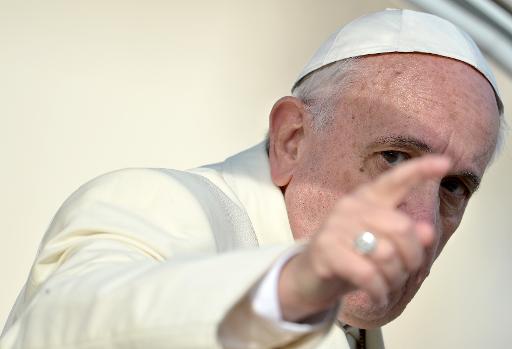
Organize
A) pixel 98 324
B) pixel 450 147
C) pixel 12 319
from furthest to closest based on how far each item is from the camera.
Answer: pixel 450 147, pixel 12 319, pixel 98 324

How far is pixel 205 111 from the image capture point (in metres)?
4.18

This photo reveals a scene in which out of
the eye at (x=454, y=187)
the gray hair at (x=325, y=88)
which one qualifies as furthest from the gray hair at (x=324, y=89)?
the eye at (x=454, y=187)

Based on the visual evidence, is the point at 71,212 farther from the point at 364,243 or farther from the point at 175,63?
the point at 175,63

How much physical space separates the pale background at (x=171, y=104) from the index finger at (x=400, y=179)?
255 cm

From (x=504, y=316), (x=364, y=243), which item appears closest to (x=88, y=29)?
(x=504, y=316)

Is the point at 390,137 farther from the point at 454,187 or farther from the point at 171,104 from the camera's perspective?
the point at 171,104

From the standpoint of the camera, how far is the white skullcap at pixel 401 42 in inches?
108

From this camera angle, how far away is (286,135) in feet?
8.80

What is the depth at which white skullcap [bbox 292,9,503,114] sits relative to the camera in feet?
8.98

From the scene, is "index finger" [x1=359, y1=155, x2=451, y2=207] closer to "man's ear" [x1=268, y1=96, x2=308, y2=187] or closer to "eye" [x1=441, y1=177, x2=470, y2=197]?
"man's ear" [x1=268, y1=96, x2=308, y2=187]

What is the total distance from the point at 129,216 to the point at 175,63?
7.17 feet

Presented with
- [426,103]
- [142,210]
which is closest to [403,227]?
[142,210]

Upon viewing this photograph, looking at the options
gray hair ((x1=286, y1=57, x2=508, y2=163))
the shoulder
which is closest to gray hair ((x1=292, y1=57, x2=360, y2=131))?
gray hair ((x1=286, y1=57, x2=508, y2=163))

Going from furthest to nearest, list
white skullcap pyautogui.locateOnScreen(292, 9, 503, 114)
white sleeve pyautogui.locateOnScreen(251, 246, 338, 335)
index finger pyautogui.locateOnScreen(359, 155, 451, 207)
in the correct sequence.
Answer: white skullcap pyautogui.locateOnScreen(292, 9, 503, 114), white sleeve pyautogui.locateOnScreen(251, 246, 338, 335), index finger pyautogui.locateOnScreen(359, 155, 451, 207)
